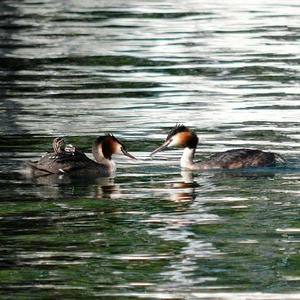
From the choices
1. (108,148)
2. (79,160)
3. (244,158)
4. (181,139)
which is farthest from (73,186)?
(244,158)

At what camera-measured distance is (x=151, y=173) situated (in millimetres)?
18344

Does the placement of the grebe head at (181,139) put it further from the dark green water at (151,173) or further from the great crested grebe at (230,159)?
the dark green water at (151,173)

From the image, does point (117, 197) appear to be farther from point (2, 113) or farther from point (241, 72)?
point (241, 72)

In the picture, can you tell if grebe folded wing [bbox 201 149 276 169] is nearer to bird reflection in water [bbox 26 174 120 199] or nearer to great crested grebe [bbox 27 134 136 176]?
great crested grebe [bbox 27 134 136 176]

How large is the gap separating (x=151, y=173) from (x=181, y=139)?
73 centimetres

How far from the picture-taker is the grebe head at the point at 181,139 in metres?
18.8

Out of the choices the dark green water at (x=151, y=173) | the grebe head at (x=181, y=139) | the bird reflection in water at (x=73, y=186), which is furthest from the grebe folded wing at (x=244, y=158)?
the bird reflection in water at (x=73, y=186)

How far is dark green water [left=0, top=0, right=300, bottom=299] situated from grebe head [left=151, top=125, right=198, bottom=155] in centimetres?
27

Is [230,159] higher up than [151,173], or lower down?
higher up

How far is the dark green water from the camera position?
12445 millimetres

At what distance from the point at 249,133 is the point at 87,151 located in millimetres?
2406

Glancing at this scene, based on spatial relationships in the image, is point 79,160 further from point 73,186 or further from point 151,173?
point 151,173

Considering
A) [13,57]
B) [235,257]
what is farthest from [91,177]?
[13,57]

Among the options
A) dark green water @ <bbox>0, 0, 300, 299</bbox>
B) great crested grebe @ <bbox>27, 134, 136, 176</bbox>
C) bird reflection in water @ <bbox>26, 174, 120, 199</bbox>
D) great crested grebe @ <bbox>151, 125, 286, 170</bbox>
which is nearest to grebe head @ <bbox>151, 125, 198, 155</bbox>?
great crested grebe @ <bbox>151, 125, 286, 170</bbox>
